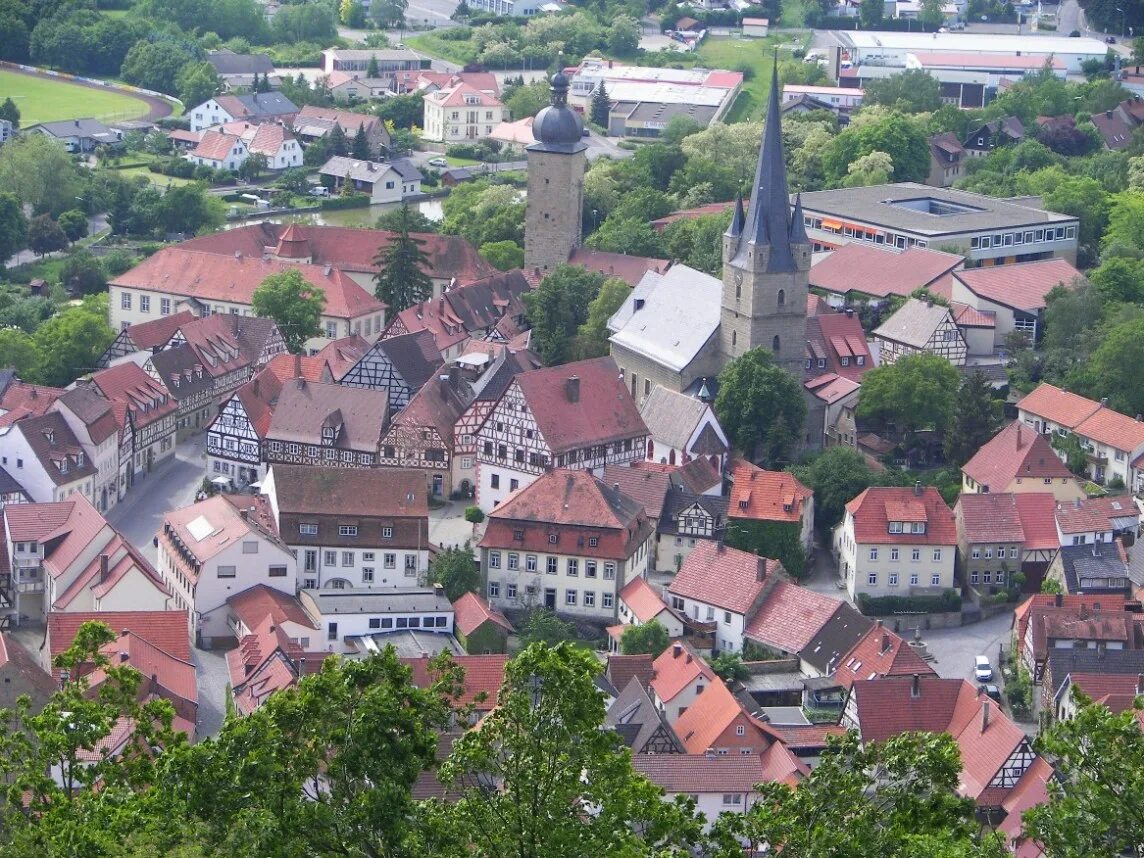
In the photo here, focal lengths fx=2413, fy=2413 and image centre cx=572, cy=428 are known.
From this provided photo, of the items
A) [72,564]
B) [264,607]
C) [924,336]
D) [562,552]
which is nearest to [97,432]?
[72,564]

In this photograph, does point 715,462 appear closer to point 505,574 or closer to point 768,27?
point 505,574

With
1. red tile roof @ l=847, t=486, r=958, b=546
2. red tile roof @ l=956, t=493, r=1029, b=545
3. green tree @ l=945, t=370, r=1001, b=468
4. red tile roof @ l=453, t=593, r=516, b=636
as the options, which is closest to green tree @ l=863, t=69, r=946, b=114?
green tree @ l=945, t=370, r=1001, b=468

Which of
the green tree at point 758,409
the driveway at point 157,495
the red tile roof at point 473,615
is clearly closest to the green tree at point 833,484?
the green tree at point 758,409

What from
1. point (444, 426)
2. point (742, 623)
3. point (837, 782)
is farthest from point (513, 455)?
point (837, 782)

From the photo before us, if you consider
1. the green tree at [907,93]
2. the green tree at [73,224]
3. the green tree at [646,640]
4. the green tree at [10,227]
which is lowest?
the green tree at [907,93]

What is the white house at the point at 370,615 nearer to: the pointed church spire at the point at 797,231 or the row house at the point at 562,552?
the row house at the point at 562,552

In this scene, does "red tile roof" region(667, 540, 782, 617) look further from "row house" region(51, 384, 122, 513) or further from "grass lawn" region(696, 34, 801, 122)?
"grass lawn" region(696, 34, 801, 122)
